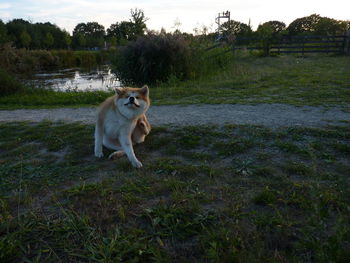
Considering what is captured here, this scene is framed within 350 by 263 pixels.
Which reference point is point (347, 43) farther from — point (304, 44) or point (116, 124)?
point (116, 124)

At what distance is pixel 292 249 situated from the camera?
2113 mm

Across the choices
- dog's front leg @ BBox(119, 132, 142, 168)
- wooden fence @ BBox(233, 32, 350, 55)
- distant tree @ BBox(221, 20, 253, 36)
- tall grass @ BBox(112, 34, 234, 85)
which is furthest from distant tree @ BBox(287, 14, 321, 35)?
dog's front leg @ BBox(119, 132, 142, 168)

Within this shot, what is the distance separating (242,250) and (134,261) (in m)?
0.78

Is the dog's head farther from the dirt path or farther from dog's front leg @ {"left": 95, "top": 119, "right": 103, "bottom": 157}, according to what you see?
the dirt path

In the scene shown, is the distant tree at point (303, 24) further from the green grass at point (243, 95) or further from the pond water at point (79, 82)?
the green grass at point (243, 95)

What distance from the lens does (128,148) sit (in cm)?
384

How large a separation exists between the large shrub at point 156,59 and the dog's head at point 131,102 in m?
8.75

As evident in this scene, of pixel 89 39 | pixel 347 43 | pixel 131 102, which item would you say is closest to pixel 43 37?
pixel 89 39

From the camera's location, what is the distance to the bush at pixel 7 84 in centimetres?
992

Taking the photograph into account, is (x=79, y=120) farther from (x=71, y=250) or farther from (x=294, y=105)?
(x=294, y=105)

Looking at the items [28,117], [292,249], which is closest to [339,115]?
[292,249]

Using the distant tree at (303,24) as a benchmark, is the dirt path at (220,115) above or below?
below

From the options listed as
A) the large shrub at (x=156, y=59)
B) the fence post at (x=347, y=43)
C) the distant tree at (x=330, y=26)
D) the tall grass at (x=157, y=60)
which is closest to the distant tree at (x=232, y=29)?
the fence post at (x=347, y=43)

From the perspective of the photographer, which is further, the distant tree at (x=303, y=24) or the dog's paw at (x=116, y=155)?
the distant tree at (x=303, y=24)
